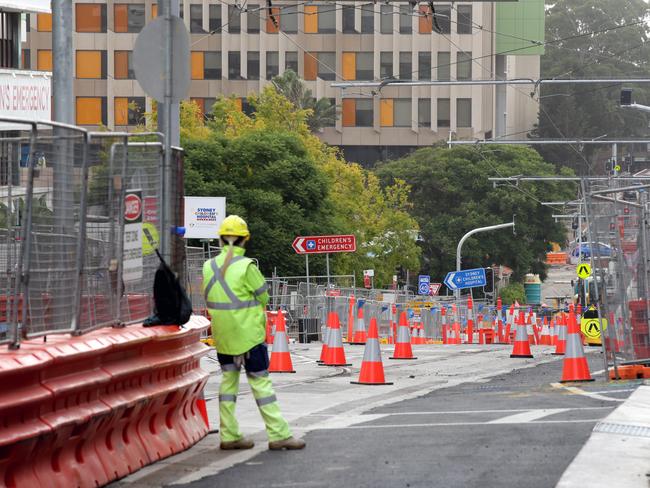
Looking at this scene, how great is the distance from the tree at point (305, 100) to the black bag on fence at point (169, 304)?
239 ft

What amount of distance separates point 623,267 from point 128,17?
72.9 m

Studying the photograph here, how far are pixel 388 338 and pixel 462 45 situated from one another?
5284 centimetres

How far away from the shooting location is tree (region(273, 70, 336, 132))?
8538 centimetres

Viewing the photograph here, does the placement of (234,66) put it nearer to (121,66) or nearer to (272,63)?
(272,63)

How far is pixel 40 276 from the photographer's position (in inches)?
335

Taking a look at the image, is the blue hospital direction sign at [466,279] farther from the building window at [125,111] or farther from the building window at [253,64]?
the building window at [253,64]

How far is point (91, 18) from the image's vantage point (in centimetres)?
8638

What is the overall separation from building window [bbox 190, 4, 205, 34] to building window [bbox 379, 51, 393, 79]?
37.4 feet

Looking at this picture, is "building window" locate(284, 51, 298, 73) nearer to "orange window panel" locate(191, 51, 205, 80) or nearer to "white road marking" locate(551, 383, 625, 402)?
"orange window panel" locate(191, 51, 205, 80)

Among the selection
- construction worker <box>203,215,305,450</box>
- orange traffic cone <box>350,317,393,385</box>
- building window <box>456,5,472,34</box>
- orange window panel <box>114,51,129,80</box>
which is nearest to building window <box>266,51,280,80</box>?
orange window panel <box>114,51,129,80</box>

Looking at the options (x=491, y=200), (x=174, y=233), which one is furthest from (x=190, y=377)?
(x=491, y=200)

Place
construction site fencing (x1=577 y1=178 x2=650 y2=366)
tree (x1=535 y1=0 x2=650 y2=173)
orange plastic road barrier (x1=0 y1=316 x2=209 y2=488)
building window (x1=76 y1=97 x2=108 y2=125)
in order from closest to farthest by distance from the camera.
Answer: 1. orange plastic road barrier (x1=0 y1=316 x2=209 y2=488)
2. construction site fencing (x1=577 y1=178 x2=650 y2=366)
3. building window (x1=76 y1=97 x2=108 y2=125)
4. tree (x1=535 y1=0 x2=650 y2=173)

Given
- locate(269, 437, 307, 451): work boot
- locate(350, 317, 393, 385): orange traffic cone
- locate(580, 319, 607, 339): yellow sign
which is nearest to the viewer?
locate(269, 437, 307, 451): work boot

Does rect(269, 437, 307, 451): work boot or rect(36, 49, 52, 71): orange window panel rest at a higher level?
rect(36, 49, 52, 71): orange window panel
